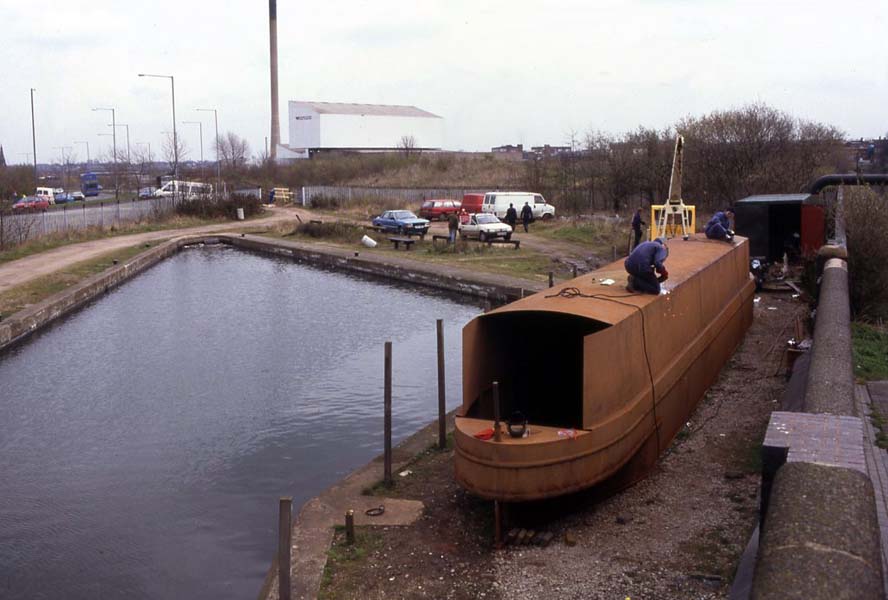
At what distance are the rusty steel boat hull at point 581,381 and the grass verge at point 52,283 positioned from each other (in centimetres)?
1545

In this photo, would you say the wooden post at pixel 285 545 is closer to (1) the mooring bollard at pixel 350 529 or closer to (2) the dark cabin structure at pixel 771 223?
(1) the mooring bollard at pixel 350 529

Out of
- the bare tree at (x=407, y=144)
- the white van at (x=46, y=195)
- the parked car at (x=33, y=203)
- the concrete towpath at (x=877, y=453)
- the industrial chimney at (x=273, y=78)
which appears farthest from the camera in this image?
the bare tree at (x=407, y=144)

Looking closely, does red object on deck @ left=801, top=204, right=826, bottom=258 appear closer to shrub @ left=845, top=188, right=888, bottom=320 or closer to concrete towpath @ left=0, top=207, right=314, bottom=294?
shrub @ left=845, top=188, right=888, bottom=320

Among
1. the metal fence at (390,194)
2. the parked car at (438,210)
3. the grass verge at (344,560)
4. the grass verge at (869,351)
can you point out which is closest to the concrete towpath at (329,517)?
the grass verge at (344,560)

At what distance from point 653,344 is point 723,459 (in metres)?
1.64

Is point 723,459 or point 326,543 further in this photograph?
point 723,459

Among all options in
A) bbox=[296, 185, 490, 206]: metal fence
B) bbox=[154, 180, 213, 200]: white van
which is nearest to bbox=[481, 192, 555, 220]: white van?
bbox=[296, 185, 490, 206]: metal fence

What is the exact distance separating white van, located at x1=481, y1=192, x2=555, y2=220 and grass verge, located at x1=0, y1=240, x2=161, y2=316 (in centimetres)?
1753

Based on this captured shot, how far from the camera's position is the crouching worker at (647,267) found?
10859mm

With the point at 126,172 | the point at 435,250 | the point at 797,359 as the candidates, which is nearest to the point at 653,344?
the point at 797,359

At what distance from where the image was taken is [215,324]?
23.1 metres

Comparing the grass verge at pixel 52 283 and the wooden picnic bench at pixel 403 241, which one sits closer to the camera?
the grass verge at pixel 52 283

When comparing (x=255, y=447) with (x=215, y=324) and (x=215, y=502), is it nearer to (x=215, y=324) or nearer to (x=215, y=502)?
(x=215, y=502)

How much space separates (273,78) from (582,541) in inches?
3557
